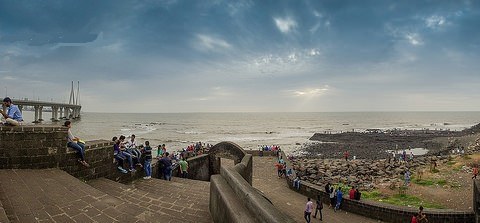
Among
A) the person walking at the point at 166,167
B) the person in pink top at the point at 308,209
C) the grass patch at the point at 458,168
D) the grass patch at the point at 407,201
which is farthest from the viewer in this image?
the grass patch at the point at 458,168

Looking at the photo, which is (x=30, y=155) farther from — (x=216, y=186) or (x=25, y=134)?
(x=216, y=186)

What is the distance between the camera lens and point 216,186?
16.4 feet

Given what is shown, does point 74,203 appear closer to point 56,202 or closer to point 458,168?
point 56,202

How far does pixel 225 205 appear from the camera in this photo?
13.9ft

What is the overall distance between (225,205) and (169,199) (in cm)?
247

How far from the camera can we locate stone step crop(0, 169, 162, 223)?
4070 mm

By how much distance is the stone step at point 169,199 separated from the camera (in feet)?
17.0

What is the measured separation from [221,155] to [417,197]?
37.9 ft

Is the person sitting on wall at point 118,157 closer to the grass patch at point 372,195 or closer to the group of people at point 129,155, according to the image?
the group of people at point 129,155

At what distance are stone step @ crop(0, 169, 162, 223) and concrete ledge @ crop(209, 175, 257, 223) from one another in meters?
1.04

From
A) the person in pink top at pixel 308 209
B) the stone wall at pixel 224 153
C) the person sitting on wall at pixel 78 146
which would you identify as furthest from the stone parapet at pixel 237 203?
the stone wall at pixel 224 153

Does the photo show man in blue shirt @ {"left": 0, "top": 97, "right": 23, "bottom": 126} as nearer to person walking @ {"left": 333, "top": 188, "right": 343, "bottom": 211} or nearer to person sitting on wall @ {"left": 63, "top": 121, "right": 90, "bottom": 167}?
person sitting on wall @ {"left": 63, "top": 121, "right": 90, "bottom": 167}

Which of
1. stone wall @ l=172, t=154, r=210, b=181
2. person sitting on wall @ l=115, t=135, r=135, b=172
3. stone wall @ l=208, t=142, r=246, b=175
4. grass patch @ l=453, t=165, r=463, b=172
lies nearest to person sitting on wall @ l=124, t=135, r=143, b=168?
person sitting on wall @ l=115, t=135, r=135, b=172

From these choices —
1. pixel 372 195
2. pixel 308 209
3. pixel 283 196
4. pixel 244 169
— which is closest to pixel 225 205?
pixel 244 169
